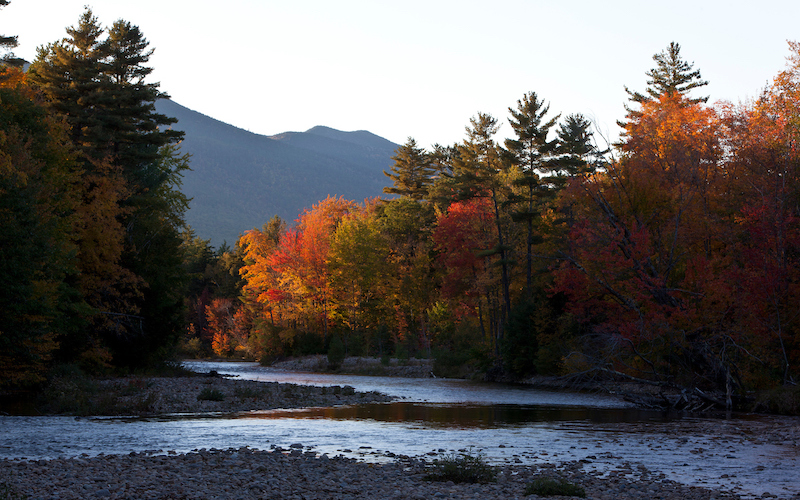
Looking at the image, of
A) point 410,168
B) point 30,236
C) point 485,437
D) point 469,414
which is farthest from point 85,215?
point 410,168

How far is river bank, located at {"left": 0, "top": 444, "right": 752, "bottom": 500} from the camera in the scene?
991 cm

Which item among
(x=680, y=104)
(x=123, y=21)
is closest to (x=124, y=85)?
(x=123, y=21)

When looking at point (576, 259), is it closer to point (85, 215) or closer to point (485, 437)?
point (485, 437)

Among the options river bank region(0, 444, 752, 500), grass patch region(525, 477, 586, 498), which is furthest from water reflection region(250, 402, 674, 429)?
grass patch region(525, 477, 586, 498)

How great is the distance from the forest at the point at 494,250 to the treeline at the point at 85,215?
0.11 m

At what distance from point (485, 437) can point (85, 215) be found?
23.3 meters

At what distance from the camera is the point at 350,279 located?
2456 inches

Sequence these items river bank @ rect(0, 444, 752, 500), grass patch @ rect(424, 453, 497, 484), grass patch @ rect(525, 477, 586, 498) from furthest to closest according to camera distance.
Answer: grass patch @ rect(424, 453, 497, 484), grass patch @ rect(525, 477, 586, 498), river bank @ rect(0, 444, 752, 500)

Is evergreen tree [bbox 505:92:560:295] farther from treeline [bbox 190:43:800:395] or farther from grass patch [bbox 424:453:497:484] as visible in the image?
grass patch [bbox 424:453:497:484]

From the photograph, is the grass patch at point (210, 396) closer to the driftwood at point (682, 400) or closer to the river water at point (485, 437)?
the river water at point (485, 437)

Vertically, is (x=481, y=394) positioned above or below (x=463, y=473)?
below

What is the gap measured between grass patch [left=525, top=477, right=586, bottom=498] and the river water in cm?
279

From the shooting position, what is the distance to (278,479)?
11242 millimetres

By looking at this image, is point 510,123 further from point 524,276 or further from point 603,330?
point 603,330
